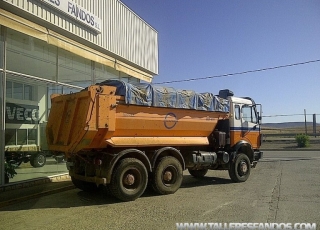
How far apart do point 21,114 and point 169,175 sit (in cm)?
473

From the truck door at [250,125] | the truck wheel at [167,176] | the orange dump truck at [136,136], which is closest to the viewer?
the orange dump truck at [136,136]

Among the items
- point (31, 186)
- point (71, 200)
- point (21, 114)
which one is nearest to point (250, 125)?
point (71, 200)

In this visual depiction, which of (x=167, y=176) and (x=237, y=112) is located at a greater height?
(x=237, y=112)

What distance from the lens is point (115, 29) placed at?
1348cm

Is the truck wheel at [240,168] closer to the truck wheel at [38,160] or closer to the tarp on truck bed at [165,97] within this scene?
the tarp on truck bed at [165,97]

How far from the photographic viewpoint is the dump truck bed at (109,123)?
743cm

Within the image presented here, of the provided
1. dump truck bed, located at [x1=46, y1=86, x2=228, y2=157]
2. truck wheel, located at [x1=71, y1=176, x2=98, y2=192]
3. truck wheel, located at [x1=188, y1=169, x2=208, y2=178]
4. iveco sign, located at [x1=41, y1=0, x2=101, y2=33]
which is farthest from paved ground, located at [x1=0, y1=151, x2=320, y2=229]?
iveco sign, located at [x1=41, y1=0, x2=101, y2=33]

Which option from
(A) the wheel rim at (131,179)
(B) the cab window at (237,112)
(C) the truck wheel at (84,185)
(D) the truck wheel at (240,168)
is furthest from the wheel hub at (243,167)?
(C) the truck wheel at (84,185)

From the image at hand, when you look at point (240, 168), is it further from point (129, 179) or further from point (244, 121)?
point (129, 179)

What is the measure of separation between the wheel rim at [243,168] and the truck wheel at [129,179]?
407cm

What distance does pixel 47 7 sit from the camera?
962 centimetres

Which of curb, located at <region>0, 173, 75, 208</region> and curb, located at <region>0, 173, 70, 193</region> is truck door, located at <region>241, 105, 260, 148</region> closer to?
curb, located at <region>0, 173, 75, 208</region>

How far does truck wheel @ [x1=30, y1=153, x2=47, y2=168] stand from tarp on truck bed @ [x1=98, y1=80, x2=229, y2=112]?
3.51 metres

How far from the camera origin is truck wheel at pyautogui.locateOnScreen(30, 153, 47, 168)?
9.94m
